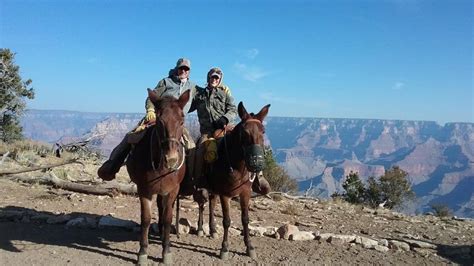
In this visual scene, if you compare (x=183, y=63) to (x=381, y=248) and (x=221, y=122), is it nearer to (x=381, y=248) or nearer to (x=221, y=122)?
(x=221, y=122)

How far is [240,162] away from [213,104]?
1.56 meters

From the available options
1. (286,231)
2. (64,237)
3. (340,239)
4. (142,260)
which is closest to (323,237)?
(340,239)

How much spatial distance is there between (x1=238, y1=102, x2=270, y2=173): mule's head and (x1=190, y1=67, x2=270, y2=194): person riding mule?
1012 mm

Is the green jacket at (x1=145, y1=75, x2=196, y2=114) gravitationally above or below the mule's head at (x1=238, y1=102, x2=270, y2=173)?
above

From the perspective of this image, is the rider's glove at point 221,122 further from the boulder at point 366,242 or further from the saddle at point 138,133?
the boulder at point 366,242

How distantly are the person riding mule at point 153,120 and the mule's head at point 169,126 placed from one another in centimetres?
88

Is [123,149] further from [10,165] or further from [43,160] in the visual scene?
[43,160]

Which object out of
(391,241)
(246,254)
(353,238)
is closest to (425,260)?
(391,241)

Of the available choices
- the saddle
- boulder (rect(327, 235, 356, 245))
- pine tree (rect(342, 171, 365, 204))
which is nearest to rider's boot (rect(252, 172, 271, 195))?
boulder (rect(327, 235, 356, 245))

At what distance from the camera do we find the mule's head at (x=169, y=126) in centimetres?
516

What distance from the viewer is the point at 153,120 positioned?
20.8 ft

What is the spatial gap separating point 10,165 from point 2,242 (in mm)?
8122

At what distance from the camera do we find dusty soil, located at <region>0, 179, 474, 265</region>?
6.44 meters

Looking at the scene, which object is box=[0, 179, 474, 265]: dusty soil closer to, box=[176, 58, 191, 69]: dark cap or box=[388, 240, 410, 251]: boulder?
box=[388, 240, 410, 251]: boulder
